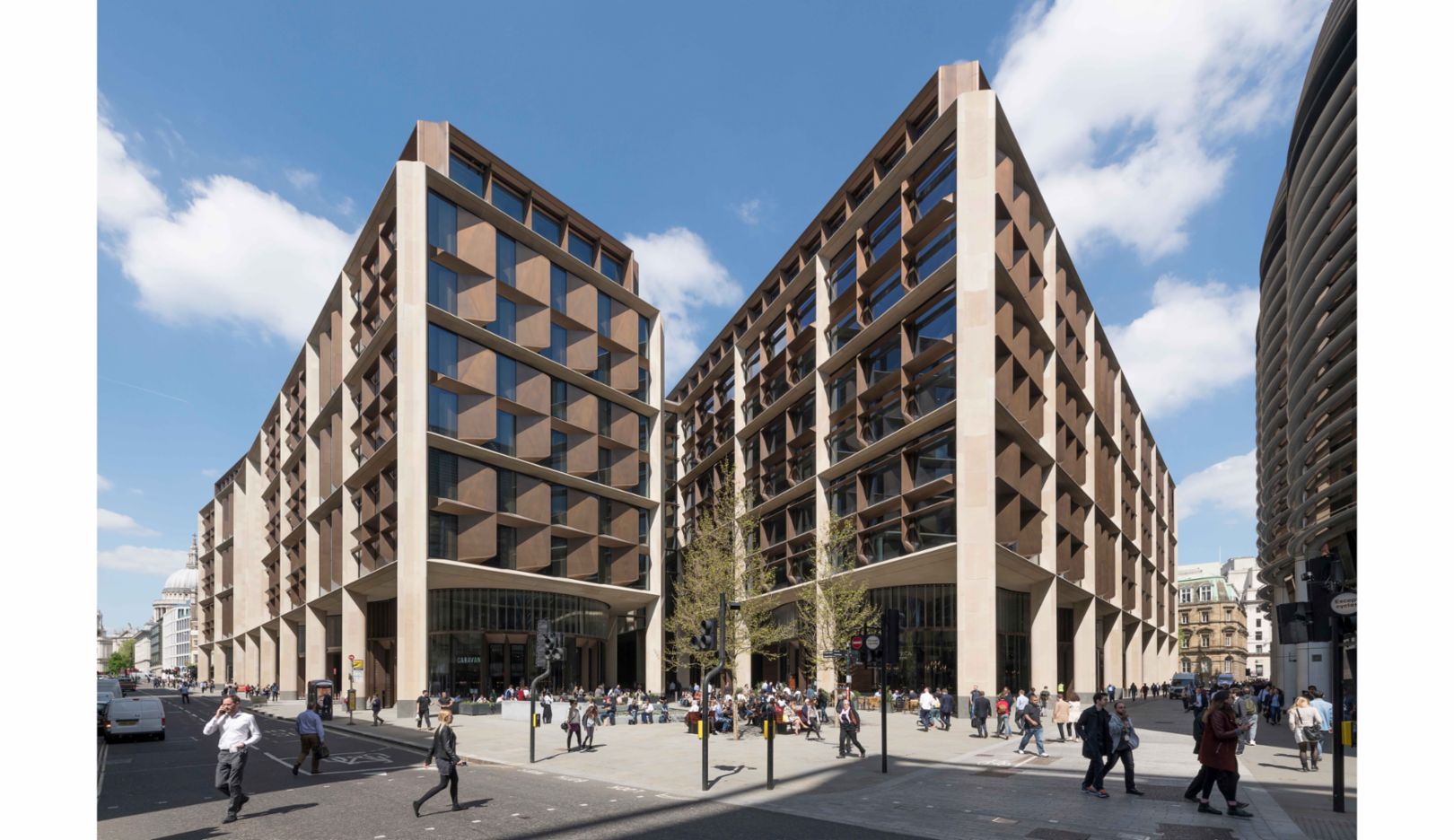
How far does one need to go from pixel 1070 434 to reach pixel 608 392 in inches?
1145

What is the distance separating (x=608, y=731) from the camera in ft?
107

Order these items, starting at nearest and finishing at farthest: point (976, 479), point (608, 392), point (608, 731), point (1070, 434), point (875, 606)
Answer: point (608, 731) → point (976, 479) → point (875, 606) → point (1070, 434) → point (608, 392)

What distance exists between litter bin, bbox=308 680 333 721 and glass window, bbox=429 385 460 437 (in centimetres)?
1352

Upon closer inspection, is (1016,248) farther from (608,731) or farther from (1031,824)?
(1031,824)

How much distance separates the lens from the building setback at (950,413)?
134 ft

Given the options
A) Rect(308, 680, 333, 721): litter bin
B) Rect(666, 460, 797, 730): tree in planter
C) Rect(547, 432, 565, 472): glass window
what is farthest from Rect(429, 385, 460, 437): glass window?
Rect(666, 460, 797, 730): tree in planter

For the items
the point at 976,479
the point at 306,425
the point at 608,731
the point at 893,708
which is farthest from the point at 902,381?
the point at 306,425

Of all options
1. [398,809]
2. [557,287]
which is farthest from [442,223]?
[398,809]

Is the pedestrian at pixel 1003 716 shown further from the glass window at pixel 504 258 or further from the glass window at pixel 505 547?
the glass window at pixel 504 258

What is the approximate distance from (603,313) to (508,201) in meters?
10.4

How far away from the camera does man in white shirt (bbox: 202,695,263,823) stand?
13594mm

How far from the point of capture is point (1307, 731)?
20.6m

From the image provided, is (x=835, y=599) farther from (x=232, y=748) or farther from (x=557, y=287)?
(x=232, y=748)

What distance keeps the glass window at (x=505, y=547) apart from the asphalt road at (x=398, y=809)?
28600 millimetres
